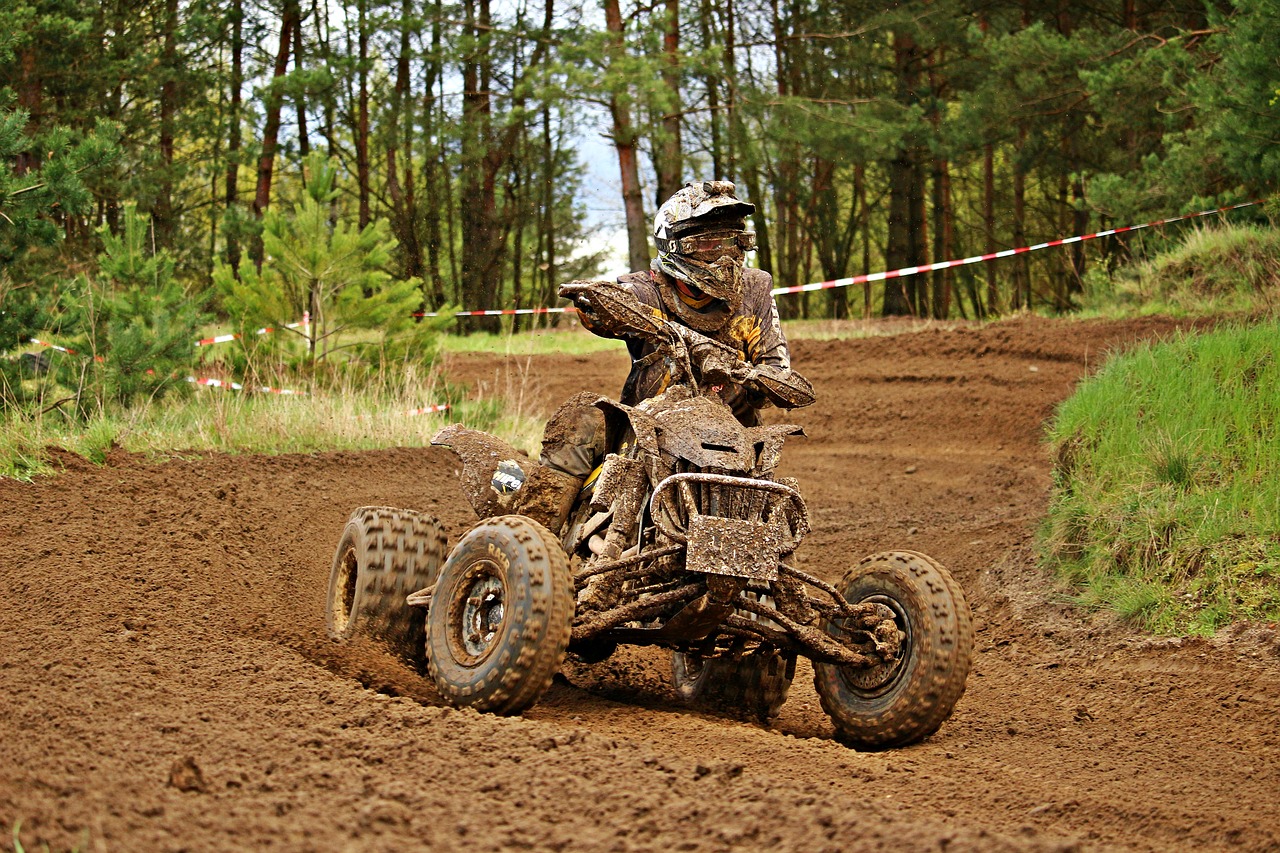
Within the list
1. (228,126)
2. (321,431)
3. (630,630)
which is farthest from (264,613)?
(228,126)

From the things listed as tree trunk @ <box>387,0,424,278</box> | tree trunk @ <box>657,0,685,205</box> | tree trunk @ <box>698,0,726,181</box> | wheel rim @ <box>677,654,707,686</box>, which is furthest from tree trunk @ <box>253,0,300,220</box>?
wheel rim @ <box>677,654,707,686</box>

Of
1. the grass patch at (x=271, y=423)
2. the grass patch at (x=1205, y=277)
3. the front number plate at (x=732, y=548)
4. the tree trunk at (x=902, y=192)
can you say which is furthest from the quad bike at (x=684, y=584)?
the tree trunk at (x=902, y=192)

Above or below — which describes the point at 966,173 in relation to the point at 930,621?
above

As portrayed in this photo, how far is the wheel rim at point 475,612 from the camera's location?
527 cm

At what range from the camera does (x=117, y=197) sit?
992 inches

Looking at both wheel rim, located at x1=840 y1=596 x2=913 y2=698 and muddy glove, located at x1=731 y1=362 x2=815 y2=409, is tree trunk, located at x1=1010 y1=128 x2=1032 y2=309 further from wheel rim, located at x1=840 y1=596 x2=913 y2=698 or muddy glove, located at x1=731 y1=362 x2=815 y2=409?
wheel rim, located at x1=840 y1=596 x2=913 y2=698

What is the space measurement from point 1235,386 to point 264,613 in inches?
247

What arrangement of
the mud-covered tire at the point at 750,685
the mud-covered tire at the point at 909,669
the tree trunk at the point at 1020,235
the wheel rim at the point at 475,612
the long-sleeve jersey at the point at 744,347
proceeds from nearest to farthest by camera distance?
the wheel rim at the point at 475,612
the mud-covered tire at the point at 909,669
the long-sleeve jersey at the point at 744,347
the mud-covered tire at the point at 750,685
the tree trunk at the point at 1020,235

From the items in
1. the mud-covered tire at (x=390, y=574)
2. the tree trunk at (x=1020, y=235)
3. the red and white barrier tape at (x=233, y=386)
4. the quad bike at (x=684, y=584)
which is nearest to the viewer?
the quad bike at (x=684, y=584)

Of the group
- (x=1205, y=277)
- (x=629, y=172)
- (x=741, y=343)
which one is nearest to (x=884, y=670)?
(x=741, y=343)

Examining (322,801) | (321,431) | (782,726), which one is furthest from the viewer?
(321,431)

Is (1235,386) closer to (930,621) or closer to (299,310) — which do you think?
(930,621)

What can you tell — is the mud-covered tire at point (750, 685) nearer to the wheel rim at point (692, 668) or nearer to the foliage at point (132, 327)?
the wheel rim at point (692, 668)

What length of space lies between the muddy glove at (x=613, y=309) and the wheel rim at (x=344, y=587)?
6.17ft
